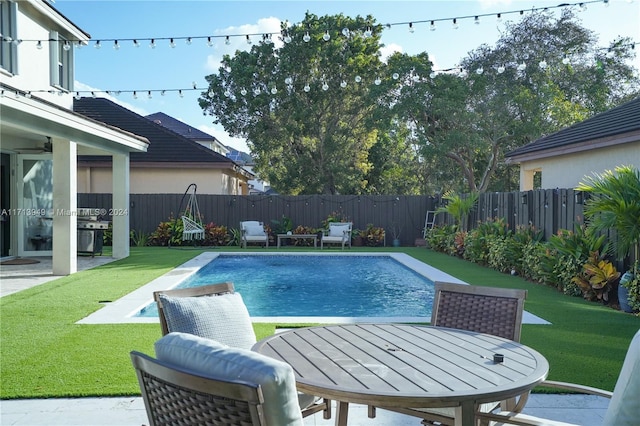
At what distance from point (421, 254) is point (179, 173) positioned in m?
9.23

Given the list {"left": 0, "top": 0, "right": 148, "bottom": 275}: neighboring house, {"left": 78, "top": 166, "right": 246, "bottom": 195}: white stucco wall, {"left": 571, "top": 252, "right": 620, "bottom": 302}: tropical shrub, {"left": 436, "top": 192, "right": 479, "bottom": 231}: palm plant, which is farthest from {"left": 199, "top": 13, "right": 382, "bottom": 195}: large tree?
{"left": 571, "top": 252, "right": 620, "bottom": 302}: tropical shrub

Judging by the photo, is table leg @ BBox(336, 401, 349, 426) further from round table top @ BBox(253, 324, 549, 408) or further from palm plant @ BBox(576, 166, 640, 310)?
palm plant @ BBox(576, 166, 640, 310)

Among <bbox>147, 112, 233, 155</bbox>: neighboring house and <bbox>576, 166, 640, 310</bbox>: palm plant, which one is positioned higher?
<bbox>147, 112, 233, 155</bbox>: neighboring house

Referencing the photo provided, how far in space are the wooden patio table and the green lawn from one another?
1.73 m

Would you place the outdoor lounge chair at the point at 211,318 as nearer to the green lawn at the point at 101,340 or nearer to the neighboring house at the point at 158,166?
the green lawn at the point at 101,340

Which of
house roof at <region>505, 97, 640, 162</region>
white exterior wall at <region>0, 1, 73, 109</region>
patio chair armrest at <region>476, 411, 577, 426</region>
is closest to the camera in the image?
patio chair armrest at <region>476, 411, 577, 426</region>

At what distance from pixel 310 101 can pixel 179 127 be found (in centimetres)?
1530

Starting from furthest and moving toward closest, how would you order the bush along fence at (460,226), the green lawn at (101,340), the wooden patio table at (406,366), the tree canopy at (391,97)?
1. the tree canopy at (391,97)
2. the bush along fence at (460,226)
3. the green lawn at (101,340)
4. the wooden patio table at (406,366)

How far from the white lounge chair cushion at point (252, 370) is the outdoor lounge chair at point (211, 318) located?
1283mm

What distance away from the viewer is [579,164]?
486 inches

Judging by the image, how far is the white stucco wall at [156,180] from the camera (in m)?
19.3

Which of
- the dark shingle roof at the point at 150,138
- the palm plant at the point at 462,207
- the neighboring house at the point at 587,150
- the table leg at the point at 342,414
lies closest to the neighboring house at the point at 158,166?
the dark shingle roof at the point at 150,138

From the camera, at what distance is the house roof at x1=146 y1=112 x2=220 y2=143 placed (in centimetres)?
3250

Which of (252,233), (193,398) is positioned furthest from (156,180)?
(193,398)
